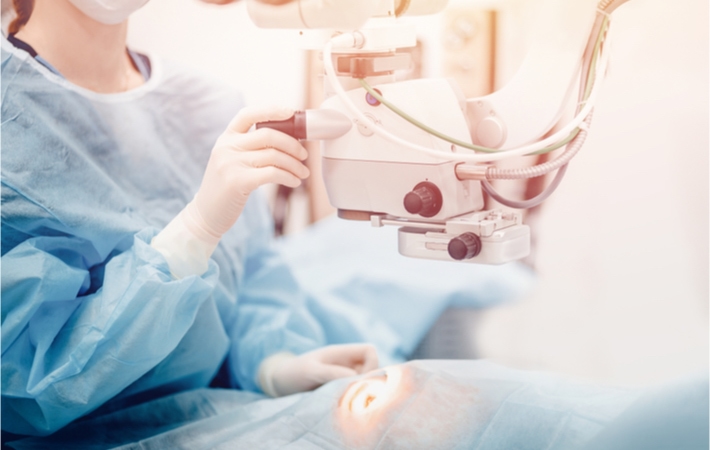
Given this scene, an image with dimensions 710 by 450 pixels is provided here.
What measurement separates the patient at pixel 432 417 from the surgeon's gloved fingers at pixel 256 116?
465 mm

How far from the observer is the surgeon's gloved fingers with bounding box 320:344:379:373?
137 cm

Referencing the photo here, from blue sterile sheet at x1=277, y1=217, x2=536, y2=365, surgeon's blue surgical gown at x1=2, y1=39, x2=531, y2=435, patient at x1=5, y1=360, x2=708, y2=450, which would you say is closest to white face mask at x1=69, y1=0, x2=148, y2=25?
surgeon's blue surgical gown at x1=2, y1=39, x2=531, y2=435

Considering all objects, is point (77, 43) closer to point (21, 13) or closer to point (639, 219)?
point (21, 13)

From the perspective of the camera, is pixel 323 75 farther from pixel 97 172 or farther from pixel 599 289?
pixel 599 289

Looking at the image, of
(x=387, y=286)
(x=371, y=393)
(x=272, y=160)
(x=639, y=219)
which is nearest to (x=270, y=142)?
(x=272, y=160)

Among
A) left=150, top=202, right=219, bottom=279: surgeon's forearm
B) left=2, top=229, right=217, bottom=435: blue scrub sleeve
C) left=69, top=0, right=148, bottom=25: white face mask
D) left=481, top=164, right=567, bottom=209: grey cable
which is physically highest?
left=69, top=0, right=148, bottom=25: white face mask

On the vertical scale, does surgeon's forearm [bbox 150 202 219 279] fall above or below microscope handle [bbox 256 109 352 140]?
below

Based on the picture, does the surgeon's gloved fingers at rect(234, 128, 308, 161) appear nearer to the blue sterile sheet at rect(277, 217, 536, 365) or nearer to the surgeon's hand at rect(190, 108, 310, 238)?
the surgeon's hand at rect(190, 108, 310, 238)

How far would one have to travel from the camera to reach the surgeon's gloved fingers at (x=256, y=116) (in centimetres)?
100

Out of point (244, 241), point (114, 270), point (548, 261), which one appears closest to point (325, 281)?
point (244, 241)

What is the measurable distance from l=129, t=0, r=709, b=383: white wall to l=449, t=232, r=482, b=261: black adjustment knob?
27cm

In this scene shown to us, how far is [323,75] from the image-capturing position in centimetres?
102

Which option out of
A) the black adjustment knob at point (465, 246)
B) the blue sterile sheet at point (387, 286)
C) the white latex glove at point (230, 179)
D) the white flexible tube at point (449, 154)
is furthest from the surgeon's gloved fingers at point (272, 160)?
the blue sterile sheet at point (387, 286)

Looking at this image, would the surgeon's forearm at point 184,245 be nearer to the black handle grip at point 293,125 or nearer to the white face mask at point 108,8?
the black handle grip at point 293,125
